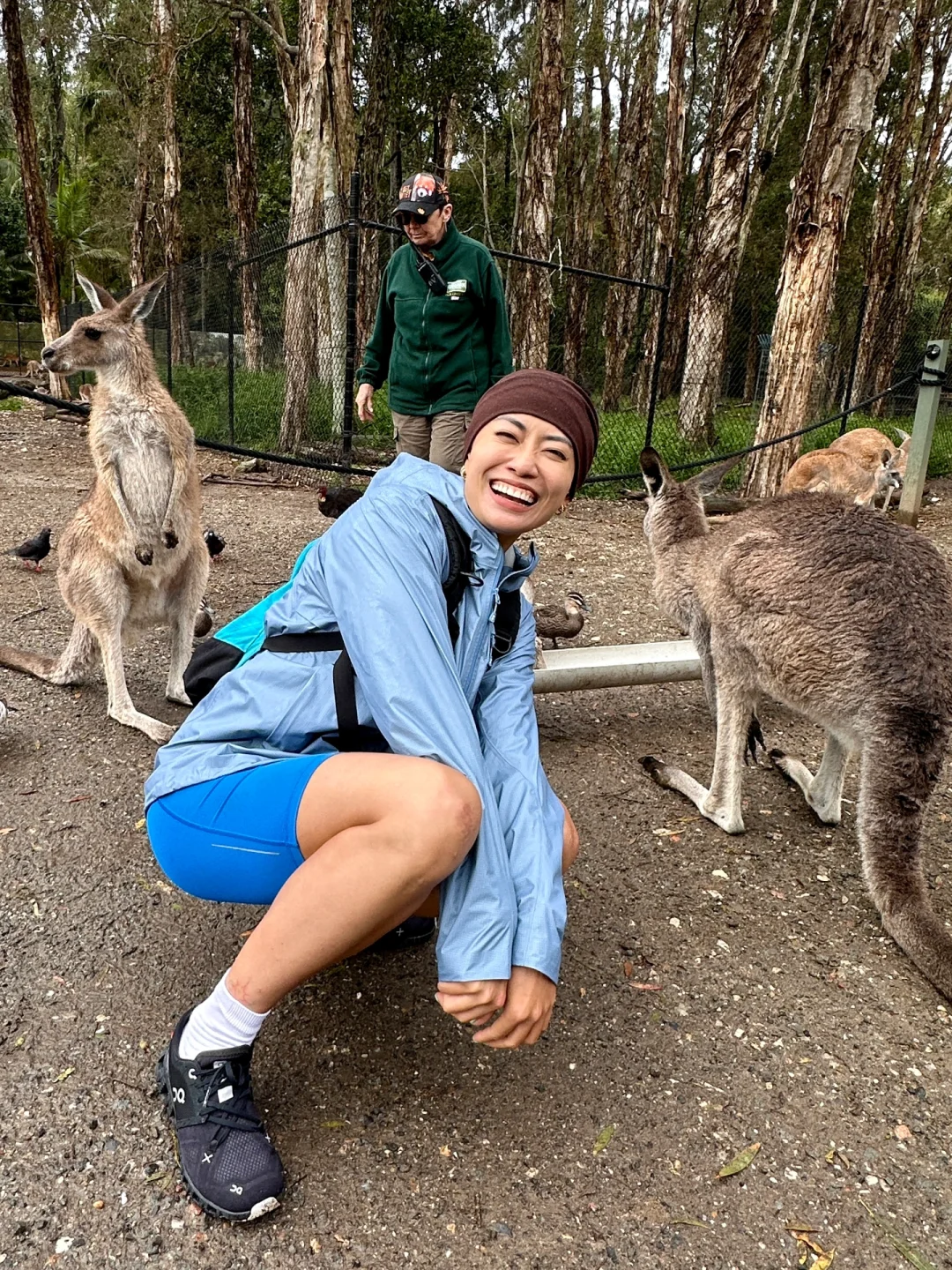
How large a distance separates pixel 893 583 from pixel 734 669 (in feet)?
1.50

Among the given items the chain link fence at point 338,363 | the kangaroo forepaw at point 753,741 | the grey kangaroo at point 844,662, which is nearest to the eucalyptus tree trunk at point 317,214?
the chain link fence at point 338,363

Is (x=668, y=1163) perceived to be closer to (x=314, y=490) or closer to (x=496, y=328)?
(x=496, y=328)

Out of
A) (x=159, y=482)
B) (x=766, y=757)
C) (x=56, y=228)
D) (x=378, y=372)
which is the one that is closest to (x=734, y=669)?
(x=766, y=757)

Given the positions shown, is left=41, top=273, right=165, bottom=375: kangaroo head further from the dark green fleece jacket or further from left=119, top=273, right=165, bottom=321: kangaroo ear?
the dark green fleece jacket

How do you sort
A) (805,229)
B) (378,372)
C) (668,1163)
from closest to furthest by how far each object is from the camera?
(668,1163) → (378,372) → (805,229)

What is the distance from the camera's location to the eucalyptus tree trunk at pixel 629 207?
563 inches

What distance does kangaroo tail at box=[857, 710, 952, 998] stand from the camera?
1949mm

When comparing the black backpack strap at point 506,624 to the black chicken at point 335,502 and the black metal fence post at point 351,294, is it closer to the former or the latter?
the black chicken at point 335,502

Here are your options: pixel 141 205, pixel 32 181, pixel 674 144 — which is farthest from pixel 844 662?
pixel 141 205

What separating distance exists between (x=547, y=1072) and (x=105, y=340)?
9.63 ft

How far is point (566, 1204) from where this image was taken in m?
1.39

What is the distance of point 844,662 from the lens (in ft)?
6.97

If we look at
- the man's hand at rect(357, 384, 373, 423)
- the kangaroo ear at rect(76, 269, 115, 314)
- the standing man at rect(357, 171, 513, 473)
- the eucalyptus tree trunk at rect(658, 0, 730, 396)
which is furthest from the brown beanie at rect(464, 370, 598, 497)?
the eucalyptus tree trunk at rect(658, 0, 730, 396)

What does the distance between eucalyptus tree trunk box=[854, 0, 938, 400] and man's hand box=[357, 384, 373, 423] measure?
28.8 feet
